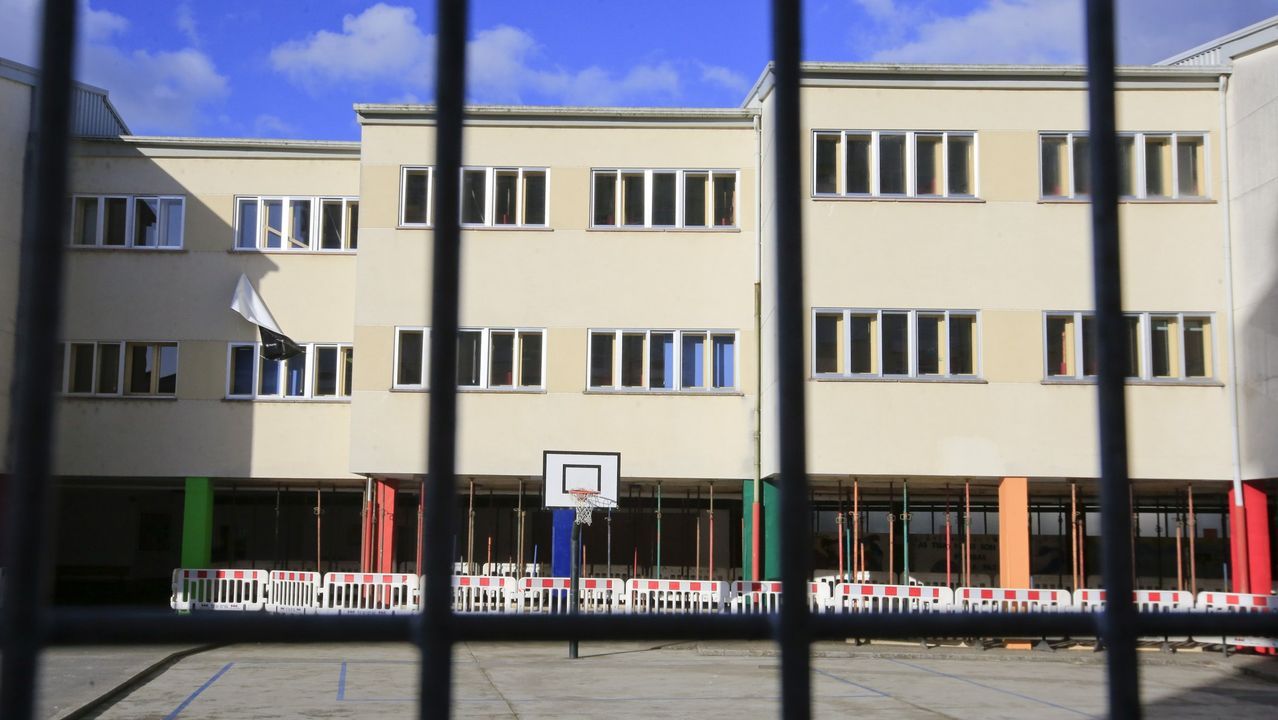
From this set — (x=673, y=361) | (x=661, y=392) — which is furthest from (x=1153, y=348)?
(x=661, y=392)

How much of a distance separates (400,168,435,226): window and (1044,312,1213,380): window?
12173mm

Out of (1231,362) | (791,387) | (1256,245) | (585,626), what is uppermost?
(1256,245)

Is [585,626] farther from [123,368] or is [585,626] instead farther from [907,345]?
[123,368]

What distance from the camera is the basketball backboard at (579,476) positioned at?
69.6 feet

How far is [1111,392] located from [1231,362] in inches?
903

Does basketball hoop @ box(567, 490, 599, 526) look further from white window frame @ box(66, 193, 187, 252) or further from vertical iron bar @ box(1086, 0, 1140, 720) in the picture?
vertical iron bar @ box(1086, 0, 1140, 720)

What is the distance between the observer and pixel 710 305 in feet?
81.1

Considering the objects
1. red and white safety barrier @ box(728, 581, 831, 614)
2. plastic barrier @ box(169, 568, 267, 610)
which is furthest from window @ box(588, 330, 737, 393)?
plastic barrier @ box(169, 568, 267, 610)

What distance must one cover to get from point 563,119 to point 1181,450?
42.9ft

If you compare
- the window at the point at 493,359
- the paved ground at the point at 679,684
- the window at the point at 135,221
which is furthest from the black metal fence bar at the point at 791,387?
the window at the point at 135,221

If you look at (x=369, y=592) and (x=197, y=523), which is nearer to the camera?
(x=369, y=592)

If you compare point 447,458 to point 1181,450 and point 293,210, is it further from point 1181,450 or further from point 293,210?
point 293,210

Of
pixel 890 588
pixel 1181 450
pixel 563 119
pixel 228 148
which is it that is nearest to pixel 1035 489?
pixel 1181 450

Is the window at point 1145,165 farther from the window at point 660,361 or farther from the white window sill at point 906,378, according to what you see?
the window at point 660,361
